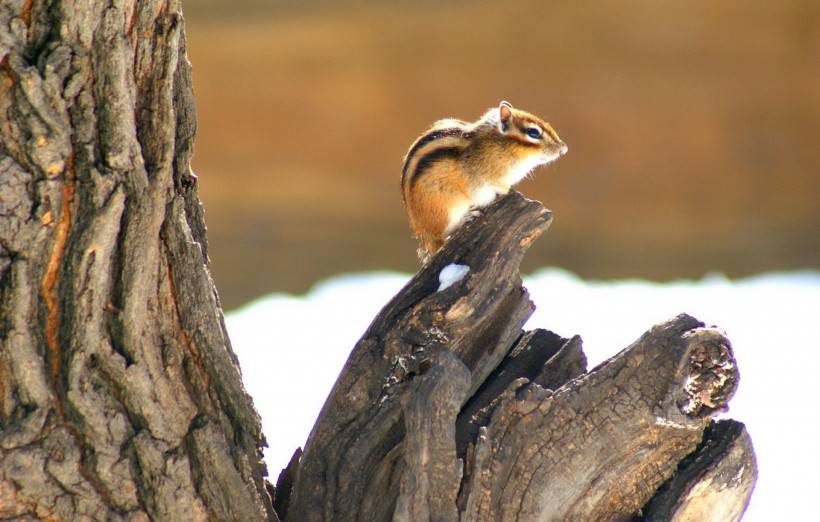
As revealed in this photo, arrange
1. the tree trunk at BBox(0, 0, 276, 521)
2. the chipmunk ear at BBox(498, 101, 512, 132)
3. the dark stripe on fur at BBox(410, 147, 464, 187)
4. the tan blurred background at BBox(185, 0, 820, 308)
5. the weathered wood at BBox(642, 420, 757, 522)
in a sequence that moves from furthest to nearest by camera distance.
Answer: the tan blurred background at BBox(185, 0, 820, 308) < the chipmunk ear at BBox(498, 101, 512, 132) < the dark stripe on fur at BBox(410, 147, 464, 187) < the weathered wood at BBox(642, 420, 757, 522) < the tree trunk at BBox(0, 0, 276, 521)

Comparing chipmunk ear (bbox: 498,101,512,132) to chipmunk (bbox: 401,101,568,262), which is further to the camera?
chipmunk ear (bbox: 498,101,512,132)

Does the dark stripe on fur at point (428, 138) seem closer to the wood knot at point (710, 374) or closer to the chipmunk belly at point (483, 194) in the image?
the chipmunk belly at point (483, 194)

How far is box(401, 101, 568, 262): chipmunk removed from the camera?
439cm

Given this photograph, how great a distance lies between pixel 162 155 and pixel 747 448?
4.87ft

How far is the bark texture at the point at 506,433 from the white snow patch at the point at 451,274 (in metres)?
0.03

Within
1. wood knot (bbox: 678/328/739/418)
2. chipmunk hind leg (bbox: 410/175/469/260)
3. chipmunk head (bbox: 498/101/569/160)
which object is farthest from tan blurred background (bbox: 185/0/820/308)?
wood knot (bbox: 678/328/739/418)

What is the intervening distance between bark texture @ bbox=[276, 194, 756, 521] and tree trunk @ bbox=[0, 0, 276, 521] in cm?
30

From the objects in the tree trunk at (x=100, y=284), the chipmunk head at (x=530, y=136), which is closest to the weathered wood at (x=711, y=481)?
the tree trunk at (x=100, y=284)

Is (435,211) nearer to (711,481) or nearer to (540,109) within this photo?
(711,481)

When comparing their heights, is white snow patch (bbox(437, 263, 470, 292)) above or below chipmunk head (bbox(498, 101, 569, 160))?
below

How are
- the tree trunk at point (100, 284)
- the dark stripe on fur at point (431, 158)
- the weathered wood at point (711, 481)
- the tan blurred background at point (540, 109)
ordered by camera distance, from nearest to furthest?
1. the tree trunk at point (100, 284)
2. the weathered wood at point (711, 481)
3. the dark stripe on fur at point (431, 158)
4. the tan blurred background at point (540, 109)

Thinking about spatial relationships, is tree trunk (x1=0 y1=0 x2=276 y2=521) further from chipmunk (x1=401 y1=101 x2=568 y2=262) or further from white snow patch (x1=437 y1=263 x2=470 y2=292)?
chipmunk (x1=401 y1=101 x2=568 y2=262)

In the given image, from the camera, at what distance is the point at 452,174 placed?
4.42 metres

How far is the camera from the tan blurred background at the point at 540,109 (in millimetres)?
10320
